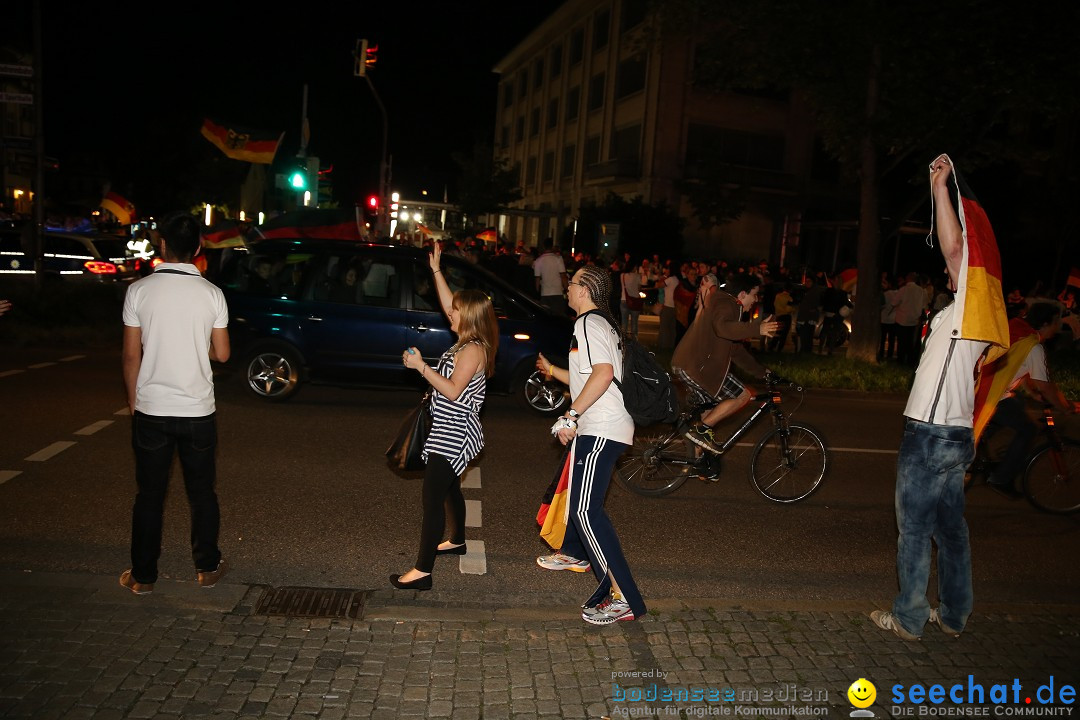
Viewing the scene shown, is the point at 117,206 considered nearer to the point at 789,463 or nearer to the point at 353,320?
the point at 353,320

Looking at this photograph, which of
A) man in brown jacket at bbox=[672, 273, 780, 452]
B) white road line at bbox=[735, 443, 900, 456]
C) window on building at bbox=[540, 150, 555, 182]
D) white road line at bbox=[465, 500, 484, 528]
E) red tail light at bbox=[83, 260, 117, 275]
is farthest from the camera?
window on building at bbox=[540, 150, 555, 182]

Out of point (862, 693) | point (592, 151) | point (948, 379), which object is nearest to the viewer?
point (862, 693)

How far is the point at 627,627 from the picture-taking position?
14.5 ft

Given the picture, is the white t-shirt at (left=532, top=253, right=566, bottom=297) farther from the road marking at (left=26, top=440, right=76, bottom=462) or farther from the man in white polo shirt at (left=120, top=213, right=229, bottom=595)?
the man in white polo shirt at (left=120, top=213, right=229, bottom=595)

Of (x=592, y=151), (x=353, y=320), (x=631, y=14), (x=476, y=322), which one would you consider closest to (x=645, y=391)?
(x=476, y=322)

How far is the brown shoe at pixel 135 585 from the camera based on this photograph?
448 cm

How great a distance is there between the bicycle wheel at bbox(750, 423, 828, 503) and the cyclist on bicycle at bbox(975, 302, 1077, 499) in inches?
55.7

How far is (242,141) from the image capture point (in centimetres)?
1948

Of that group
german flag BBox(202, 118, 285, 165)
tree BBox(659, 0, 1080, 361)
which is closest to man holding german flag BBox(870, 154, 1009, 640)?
tree BBox(659, 0, 1080, 361)

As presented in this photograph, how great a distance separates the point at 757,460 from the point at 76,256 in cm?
1969

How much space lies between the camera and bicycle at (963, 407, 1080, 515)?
23.7 feet

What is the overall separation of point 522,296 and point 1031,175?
47.0m

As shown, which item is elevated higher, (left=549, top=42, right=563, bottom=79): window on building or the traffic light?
(left=549, top=42, right=563, bottom=79): window on building

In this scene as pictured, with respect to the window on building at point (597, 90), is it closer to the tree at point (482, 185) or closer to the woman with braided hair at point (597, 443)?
the tree at point (482, 185)
